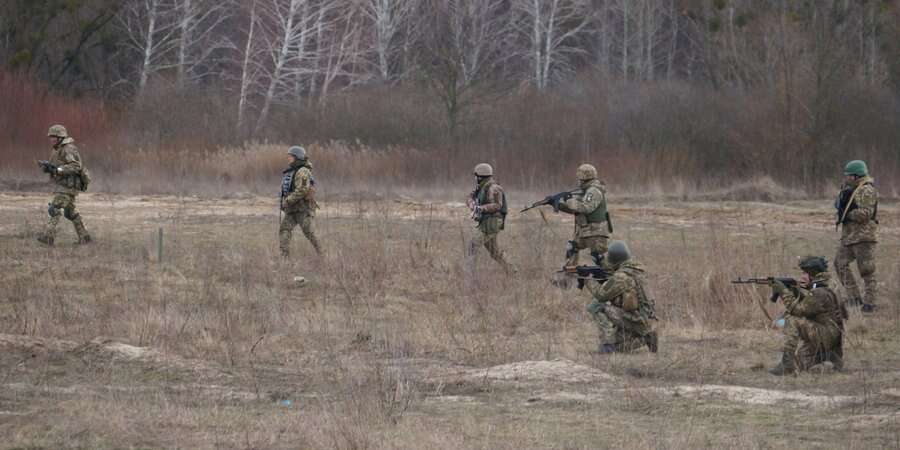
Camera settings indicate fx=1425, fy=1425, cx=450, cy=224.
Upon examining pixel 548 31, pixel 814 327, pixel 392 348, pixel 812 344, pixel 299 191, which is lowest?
pixel 392 348

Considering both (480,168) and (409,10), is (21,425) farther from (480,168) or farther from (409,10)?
(409,10)

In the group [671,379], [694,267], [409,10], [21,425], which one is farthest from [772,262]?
[409,10]

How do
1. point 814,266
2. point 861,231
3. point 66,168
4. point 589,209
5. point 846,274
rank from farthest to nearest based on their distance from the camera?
point 66,168
point 589,209
point 846,274
point 861,231
point 814,266

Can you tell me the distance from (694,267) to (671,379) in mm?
6511

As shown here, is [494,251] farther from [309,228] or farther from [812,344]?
[812,344]

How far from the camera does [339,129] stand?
36344mm

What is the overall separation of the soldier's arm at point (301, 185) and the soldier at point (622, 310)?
571cm

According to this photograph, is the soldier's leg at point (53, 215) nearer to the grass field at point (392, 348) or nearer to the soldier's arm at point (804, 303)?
the grass field at point (392, 348)

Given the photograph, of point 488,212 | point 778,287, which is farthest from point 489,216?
point 778,287

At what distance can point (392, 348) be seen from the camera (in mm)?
12781

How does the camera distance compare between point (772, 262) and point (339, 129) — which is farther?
point (339, 129)

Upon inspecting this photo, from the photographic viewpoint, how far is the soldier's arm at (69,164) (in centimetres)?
1841

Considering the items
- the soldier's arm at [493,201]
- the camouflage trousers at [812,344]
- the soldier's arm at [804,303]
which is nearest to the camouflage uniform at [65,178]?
the soldier's arm at [493,201]

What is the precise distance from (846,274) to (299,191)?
652 cm
